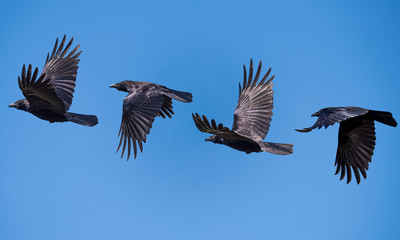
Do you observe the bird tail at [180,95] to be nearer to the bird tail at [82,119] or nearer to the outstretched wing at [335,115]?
the bird tail at [82,119]

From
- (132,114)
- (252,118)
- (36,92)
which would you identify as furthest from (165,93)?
(36,92)

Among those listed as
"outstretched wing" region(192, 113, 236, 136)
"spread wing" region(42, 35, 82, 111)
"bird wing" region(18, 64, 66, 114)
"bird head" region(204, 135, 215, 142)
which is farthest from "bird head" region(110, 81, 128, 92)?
"outstretched wing" region(192, 113, 236, 136)

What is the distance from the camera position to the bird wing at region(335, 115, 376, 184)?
35.9ft

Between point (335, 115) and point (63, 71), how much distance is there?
606 centimetres

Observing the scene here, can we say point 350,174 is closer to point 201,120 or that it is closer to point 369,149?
point 369,149

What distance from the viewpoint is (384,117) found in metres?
10.2

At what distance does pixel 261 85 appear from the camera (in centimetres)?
1173

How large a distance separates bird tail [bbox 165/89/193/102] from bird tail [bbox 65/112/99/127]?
160cm

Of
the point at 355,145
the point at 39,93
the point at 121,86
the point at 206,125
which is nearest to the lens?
the point at 206,125

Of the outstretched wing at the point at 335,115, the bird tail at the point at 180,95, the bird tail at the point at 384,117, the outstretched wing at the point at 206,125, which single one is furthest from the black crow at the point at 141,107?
the bird tail at the point at 384,117

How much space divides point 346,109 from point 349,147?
1496mm

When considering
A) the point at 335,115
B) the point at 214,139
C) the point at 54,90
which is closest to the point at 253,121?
the point at 214,139

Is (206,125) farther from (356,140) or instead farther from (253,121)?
(356,140)

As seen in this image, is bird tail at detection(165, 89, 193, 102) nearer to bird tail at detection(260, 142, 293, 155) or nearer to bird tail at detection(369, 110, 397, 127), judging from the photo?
bird tail at detection(260, 142, 293, 155)
